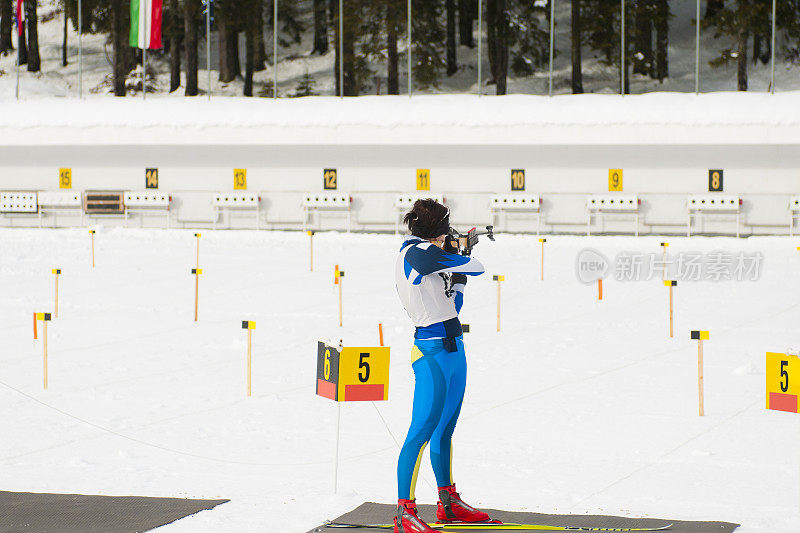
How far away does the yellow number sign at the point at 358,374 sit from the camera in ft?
21.7

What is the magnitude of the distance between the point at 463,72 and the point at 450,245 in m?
48.5

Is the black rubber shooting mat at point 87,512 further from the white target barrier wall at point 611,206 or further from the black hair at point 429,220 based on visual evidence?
the white target barrier wall at point 611,206

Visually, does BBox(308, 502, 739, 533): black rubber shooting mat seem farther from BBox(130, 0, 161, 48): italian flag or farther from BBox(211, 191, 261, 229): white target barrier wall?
BBox(130, 0, 161, 48): italian flag

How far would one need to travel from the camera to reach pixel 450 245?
5754 millimetres

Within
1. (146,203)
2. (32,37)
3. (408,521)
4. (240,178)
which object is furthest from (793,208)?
(32,37)

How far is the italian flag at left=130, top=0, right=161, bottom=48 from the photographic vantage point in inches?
1332

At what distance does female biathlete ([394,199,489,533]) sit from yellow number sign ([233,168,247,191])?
27.6 meters

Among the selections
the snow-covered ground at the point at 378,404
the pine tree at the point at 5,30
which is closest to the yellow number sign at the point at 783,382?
the snow-covered ground at the point at 378,404

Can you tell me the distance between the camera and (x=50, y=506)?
20.6ft

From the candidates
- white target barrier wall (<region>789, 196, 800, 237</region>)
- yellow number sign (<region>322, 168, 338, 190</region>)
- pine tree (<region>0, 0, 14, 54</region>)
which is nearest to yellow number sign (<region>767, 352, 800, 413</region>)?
white target barrier wall (<region>789, 196, 800, 237</region>)

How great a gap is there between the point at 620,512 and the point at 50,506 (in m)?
3.37

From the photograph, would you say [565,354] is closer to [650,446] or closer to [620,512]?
[650,446]

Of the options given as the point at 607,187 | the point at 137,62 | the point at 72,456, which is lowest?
the point at 72,456

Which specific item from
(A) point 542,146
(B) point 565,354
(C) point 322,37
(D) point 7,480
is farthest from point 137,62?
(D) point 7,480
